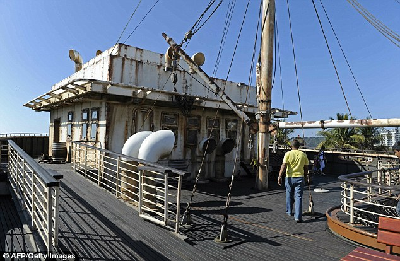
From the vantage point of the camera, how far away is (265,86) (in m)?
12.1

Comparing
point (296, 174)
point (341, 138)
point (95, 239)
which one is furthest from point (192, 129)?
point (341, 138)

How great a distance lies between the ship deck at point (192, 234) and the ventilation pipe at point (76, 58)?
11.9m

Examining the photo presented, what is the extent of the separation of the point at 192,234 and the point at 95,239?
2070 mm

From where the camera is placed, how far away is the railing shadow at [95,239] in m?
4.64

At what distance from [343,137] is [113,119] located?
32704 mm

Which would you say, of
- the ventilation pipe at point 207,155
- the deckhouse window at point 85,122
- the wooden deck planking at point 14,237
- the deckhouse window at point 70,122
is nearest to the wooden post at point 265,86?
the ventilation pipe at point 207,155

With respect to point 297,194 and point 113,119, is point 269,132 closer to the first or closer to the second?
point 297,194

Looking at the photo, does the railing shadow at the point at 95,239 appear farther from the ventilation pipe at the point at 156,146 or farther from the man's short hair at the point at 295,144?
the man's short hair at the point at 295,144

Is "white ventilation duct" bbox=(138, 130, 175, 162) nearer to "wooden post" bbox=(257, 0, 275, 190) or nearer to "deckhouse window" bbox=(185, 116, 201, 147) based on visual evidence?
"wooden post" bbox=(257, 0, 275, 190)

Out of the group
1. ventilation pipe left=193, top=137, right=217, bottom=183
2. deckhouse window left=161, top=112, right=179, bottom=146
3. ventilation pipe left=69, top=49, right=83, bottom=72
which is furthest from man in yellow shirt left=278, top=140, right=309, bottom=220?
ventilation pipe left=69, top=49, right=83, bottom=72

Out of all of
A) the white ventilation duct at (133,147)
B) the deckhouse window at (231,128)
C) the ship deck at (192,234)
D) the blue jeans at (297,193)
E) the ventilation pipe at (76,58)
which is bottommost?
the ship deck at (192,234)

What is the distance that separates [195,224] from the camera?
6.73 m

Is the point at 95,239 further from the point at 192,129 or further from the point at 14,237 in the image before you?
the point at 192,129

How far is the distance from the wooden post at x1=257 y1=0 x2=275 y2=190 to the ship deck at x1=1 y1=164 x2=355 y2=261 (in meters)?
3.24
